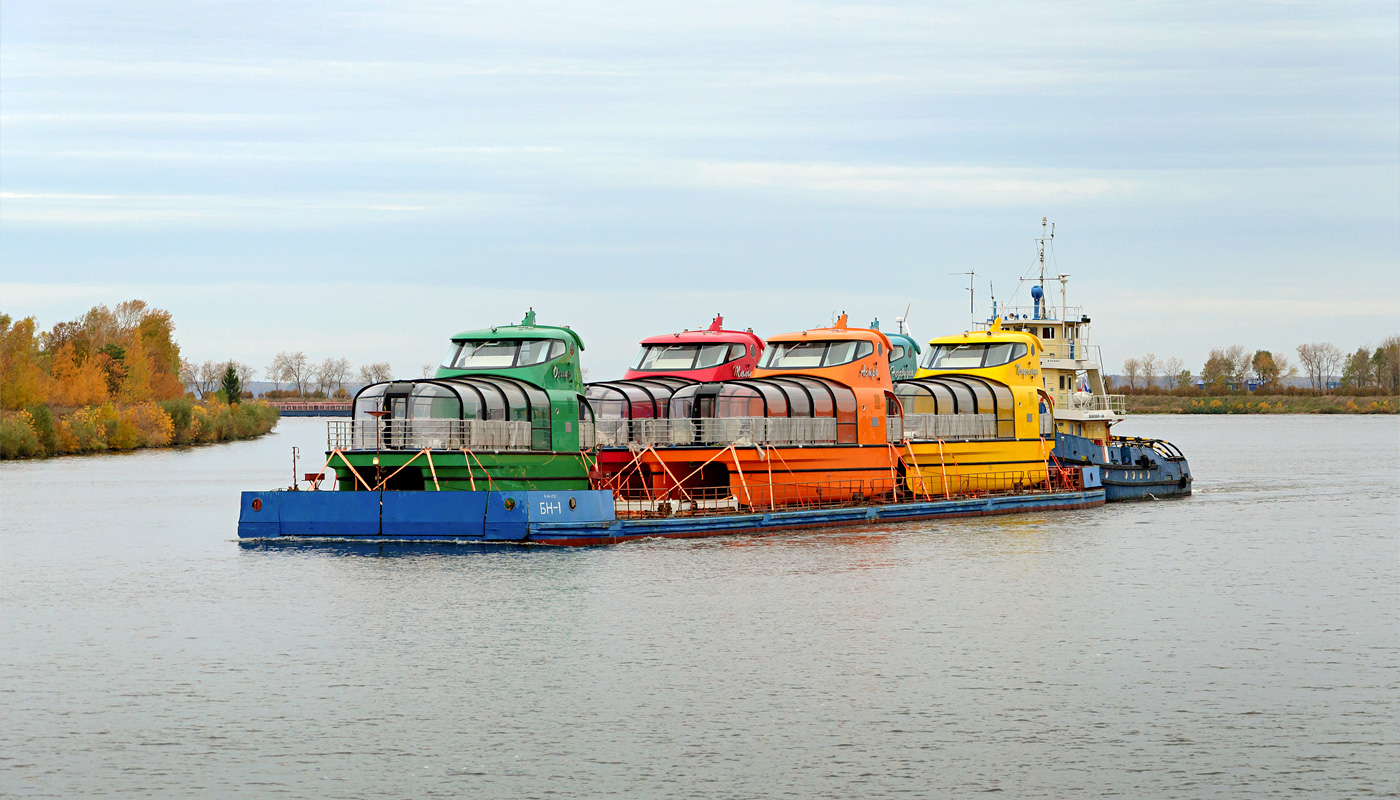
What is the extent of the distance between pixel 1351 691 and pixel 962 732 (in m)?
7.70

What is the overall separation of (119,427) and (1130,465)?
275 feet

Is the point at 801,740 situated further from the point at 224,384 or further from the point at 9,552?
the point at 224,384

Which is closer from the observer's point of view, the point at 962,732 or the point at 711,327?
the point at 962,732

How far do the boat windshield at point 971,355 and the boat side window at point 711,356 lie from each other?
379 inches

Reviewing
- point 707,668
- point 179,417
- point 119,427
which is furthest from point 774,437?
point 179,417

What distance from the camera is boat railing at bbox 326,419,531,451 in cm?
4075

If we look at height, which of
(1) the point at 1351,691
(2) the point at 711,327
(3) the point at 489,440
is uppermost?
(2) the point at 711,327

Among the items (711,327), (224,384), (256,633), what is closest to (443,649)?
(256,633)

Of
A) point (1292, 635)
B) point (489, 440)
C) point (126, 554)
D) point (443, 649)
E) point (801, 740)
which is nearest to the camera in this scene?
point (801, 740)

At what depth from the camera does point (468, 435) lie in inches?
1626

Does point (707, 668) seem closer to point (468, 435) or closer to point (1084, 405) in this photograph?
point (468, 435)

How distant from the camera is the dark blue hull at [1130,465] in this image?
62.5 metres

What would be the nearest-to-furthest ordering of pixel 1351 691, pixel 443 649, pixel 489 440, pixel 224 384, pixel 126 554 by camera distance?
1. pixel 1351 691
2. pixel 443 649
3. pixel 489 440
4. pixel 126 554
5. pixel 224 384

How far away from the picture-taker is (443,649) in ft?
93.1
